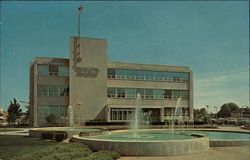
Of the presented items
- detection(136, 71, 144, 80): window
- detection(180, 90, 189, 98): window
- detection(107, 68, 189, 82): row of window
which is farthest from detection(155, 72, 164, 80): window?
detection(180, 90, 189, 98): window

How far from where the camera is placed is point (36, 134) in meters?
25.2

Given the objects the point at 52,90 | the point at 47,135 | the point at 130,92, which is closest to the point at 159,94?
the point at 130,92

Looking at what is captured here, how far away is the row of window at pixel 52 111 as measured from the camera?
46.5 metres

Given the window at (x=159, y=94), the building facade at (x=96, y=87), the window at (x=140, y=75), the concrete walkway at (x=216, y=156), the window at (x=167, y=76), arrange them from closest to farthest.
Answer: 1. the concrete walkway at (x=216, y=156)
2. the building facade at (x=96, y=87)
3. the window at (x=140, y=75)
4. the window at (x=159, y=94)
5. the window at (x=167, y=76)

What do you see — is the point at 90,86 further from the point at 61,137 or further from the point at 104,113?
the point at 61,137

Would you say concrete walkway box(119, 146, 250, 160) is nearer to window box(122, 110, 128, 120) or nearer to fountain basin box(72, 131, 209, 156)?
fountain basin box(72, 131, 209, 156)

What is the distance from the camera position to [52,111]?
47.0 m

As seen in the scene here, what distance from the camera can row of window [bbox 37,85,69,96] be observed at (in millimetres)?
46906

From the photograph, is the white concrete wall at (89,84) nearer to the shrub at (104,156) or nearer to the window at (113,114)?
the window at (113,114)

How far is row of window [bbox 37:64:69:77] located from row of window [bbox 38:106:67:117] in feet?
19.3

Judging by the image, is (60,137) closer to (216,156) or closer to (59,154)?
(59,154)

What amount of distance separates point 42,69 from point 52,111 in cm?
761

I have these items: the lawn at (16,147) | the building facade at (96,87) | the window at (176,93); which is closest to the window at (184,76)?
the building facade at (96,87)

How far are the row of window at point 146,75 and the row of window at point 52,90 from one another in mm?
8986
